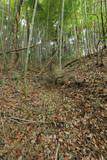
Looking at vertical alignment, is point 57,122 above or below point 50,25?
below

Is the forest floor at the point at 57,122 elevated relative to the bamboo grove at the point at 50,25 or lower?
lower

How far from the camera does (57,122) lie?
8.92 feet

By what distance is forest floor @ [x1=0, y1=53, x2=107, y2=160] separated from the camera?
2.10m

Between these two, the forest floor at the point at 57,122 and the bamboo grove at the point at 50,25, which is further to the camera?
the bamboo grove at the point at 50,25

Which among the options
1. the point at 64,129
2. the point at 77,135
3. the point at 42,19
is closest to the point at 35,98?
the point at 64,129

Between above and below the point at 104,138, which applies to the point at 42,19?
above

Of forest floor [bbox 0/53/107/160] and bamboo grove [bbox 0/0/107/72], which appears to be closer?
forest floor [bbox 0/53/107/160]

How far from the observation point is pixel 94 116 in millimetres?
2723

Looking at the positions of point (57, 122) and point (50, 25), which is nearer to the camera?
point (57, 122)

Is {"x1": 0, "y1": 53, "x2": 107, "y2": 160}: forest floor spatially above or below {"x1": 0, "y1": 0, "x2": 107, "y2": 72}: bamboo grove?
below

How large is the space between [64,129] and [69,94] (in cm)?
139

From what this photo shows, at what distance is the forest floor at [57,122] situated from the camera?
82.6 inches

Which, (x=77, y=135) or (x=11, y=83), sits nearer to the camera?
(x=77, y=135)

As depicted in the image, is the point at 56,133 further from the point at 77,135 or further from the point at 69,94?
the point at 69,94
